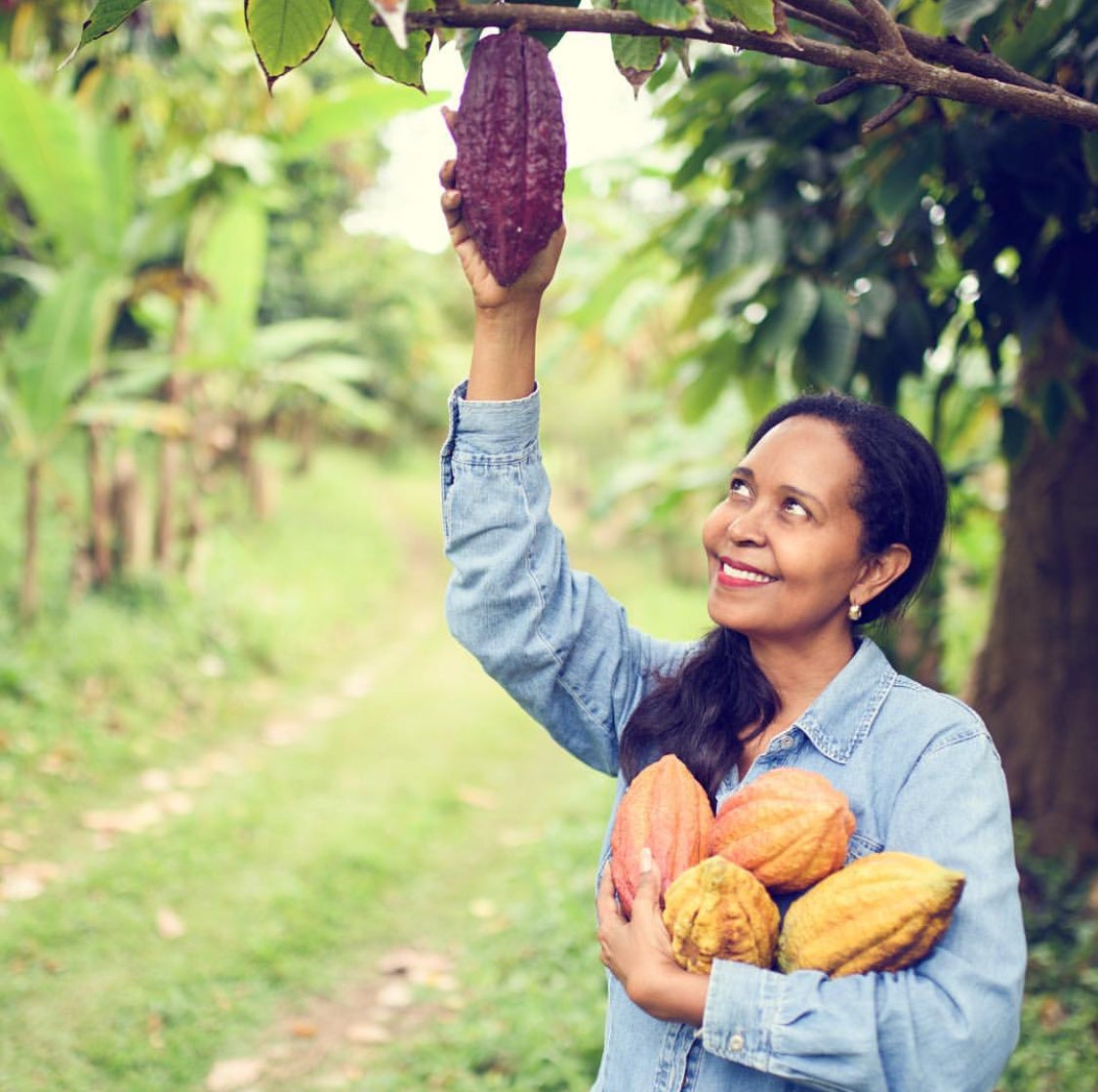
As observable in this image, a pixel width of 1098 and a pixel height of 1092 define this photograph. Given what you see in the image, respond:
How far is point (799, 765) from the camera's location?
1.51 m

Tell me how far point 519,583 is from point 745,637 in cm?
34

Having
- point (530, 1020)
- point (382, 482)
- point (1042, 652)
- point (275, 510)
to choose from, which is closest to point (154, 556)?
point (275, 510)

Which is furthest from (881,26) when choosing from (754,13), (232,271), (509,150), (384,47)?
(232,271)

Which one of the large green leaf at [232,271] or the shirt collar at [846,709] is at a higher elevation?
the large green leaf at [232,271]

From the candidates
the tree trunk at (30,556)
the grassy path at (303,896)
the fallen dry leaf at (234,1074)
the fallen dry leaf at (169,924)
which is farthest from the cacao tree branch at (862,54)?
the tree trunk at (30,556)

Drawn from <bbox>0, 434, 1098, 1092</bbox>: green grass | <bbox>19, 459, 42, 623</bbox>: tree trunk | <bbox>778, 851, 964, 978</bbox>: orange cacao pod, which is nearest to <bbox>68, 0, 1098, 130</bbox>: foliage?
<bbox>778, 851, 964, 978</bbox>: orange cacao pod

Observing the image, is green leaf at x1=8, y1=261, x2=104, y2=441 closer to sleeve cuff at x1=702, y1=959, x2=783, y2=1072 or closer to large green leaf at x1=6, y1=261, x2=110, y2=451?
large green leaf at x1=6, y1=261, x2=110, y2=451

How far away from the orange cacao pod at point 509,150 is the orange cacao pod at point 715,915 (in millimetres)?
703

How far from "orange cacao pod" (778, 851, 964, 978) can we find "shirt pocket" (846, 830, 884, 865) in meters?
0.14

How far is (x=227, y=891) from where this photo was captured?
13.3ft

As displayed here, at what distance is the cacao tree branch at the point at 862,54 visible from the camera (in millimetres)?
1128

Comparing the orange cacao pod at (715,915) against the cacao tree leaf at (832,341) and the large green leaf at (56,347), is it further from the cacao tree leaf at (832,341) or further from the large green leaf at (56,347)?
the large green leaf at (56,347)

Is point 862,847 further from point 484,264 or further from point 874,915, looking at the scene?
point 484,264

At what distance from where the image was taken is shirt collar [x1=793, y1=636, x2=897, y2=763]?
1481 mm
